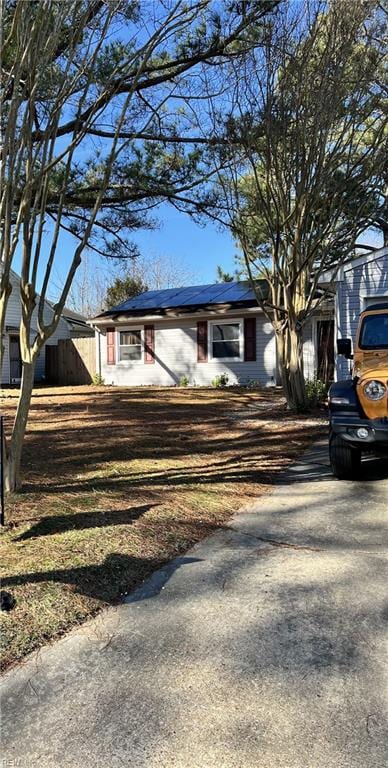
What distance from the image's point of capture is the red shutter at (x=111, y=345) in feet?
74.3

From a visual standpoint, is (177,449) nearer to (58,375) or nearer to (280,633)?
(280,633)

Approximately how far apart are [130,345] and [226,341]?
4426mm

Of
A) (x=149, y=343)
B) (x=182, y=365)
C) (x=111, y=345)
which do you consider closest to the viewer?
(x=182, y=365)

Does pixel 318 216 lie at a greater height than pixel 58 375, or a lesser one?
greater

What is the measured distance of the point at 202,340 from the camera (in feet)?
67.2

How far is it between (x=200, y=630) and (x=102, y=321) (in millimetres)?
19901

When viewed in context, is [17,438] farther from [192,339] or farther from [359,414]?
[192,339]

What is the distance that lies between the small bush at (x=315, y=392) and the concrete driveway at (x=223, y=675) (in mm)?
9464

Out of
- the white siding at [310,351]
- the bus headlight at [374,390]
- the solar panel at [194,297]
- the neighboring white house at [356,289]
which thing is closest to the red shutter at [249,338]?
the solar panel at [194,297]

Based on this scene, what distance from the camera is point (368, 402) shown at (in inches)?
233

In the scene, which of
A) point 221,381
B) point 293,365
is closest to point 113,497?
point 293,365

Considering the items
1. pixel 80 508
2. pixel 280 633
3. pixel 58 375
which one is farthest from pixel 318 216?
pixel 58 375

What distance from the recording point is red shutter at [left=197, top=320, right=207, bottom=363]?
20406 mm

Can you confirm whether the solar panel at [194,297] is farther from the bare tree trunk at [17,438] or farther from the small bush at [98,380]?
the bare tree trunk at [17,438]
